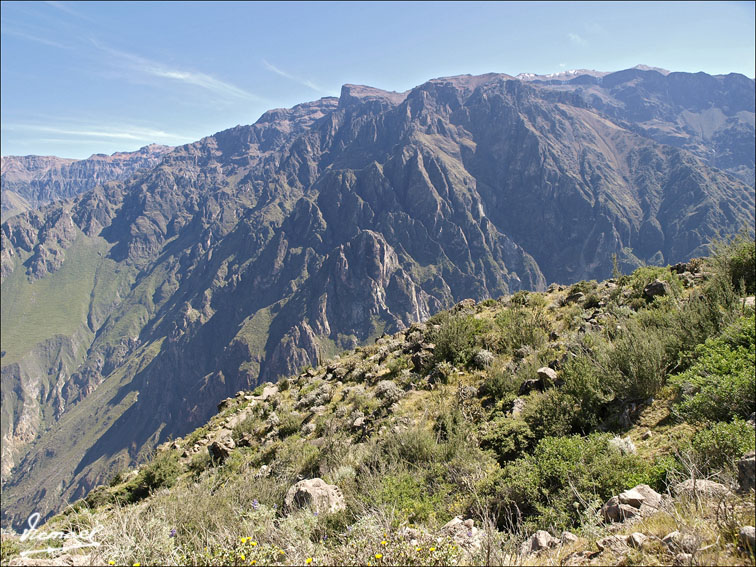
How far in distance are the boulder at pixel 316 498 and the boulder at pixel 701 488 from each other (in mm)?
3935

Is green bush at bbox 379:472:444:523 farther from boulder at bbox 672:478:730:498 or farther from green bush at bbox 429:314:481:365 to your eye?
green bush at bbox 429:314:481:365

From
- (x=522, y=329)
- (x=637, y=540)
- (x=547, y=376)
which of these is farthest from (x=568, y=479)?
(x=522, y=329)

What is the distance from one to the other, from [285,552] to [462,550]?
1.72 metres

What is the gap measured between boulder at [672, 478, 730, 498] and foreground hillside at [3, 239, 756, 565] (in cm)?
2

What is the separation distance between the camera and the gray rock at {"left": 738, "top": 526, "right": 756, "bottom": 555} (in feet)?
8.00

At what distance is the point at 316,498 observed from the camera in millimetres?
5406

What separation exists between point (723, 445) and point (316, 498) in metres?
4.99

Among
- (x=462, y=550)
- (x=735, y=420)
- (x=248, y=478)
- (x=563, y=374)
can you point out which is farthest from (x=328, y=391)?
(x=735, y=420)

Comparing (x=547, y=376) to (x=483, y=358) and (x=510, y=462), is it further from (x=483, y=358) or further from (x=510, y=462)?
(x=510, y=462)

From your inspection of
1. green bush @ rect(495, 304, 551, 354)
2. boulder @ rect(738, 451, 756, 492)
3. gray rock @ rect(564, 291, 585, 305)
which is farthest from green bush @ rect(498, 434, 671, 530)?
gray rock @ rect(564, 291, 585, 305)

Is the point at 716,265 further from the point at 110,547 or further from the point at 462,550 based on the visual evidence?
the point at 110,547

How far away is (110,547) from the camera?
367 cm

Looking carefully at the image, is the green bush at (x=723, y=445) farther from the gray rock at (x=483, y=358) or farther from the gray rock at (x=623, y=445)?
the gray rock at (x=483, y=358)

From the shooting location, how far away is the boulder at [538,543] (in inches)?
139
